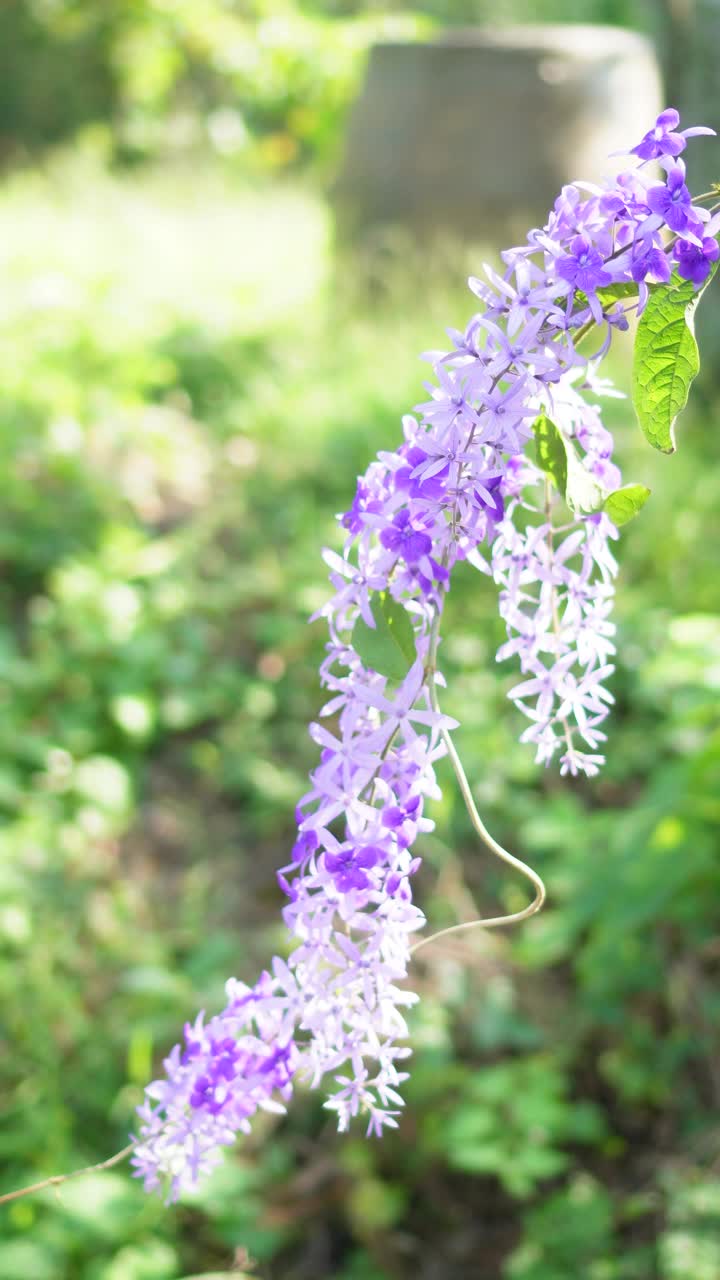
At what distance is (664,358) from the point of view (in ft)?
2.64

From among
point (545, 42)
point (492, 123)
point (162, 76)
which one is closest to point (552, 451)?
point (492, 123)

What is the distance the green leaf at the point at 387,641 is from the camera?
0.81 metres

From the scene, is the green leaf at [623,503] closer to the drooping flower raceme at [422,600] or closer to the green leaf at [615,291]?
the drooping flower raceme at [422,600]

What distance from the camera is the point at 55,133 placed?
1195 centimetres

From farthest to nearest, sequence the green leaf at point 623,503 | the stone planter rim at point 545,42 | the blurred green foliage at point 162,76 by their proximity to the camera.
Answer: the blurred green foliage at point 162,76 → the stone planter rim at point 545,42 → the green leaf at point 623,503

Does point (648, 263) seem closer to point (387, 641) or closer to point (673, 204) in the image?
point (673, 204)

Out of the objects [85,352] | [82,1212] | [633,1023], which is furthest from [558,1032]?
[85,352]

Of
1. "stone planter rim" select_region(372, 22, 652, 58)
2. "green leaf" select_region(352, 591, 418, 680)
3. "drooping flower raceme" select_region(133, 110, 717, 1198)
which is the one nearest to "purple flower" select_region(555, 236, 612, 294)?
"drooping flower raceme" select_region(133, 110, 717, 1198)

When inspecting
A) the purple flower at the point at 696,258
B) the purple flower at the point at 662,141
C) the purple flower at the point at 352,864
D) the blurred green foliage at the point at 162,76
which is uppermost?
the blurred green foliage at the point at 162,76

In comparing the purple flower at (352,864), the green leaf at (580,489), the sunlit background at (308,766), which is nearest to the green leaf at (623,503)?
the green leaf at (580,489)

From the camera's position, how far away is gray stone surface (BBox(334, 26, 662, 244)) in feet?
18.5

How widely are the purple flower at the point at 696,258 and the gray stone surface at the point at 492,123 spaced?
509cm

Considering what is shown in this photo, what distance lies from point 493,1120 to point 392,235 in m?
4.71

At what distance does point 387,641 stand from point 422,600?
0.04 metres
